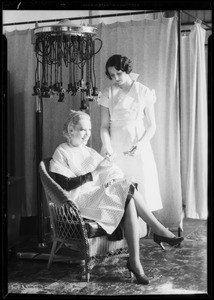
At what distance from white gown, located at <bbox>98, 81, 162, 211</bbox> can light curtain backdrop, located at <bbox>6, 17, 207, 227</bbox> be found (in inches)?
10.9

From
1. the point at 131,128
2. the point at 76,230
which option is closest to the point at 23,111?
the point at 131,128

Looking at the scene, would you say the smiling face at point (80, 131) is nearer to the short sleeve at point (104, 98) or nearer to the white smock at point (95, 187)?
the white smock at point (95, 187)

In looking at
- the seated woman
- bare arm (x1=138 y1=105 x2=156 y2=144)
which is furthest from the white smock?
bare arm (x1=138 y1=105 x2=156 y2=144)

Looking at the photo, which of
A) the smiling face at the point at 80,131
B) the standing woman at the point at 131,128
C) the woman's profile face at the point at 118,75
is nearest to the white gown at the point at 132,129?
the standing woman at the point at 131,128

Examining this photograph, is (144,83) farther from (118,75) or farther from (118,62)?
(118,62)

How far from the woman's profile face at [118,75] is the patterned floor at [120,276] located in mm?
1448

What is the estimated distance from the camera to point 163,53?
4.88 meters

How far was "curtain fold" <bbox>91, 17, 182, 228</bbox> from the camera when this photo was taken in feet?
16.0

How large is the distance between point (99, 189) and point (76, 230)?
0.37m

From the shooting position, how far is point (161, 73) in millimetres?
4879

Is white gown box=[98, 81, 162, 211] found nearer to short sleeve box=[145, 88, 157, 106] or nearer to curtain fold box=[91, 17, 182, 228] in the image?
short sleeve box=[145, 88, 157, 106]

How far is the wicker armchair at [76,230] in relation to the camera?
12.7ft

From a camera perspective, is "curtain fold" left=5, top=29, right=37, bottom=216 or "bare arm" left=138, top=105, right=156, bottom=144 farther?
"curtain fold" left=5, top=29, right=37, bottom=216

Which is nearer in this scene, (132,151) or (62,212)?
(62,212)
